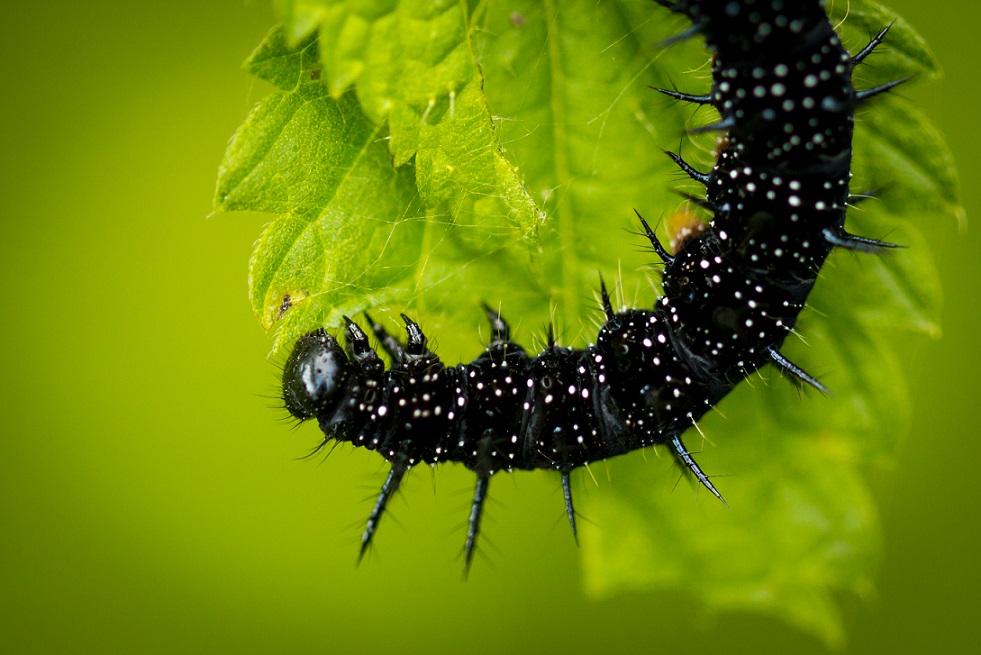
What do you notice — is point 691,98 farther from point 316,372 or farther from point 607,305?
point 316,372

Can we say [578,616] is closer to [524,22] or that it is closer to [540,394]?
[540,394]

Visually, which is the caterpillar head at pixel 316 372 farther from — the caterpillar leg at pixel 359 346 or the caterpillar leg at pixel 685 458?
the caterpillar leg at pixel 685 458

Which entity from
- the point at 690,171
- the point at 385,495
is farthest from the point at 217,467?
the point at 690,171

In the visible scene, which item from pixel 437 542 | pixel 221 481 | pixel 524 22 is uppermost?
pixel 524 22

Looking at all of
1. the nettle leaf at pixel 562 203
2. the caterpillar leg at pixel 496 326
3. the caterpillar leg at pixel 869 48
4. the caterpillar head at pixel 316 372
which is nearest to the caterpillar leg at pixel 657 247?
the nettle leaf at pixel 562 203

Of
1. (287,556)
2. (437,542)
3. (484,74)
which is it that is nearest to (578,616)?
(437,542)

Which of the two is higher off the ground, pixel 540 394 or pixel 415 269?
pixel 415 269
